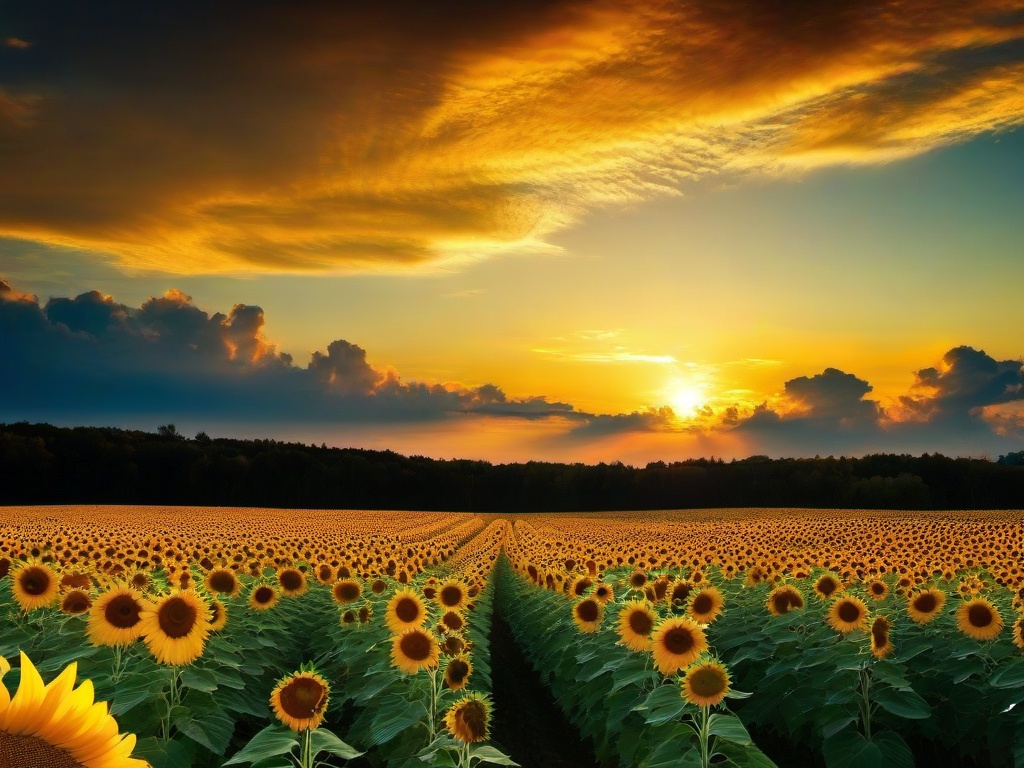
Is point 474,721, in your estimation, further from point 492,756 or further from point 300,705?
point 300,705

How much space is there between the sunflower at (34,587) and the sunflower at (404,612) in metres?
3.62

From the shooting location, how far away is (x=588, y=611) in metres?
11.1

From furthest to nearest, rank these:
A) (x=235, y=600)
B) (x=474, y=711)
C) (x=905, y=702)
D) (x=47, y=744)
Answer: (x=235, y=600)
(x=905, y=702)
(x=474, y=711)
(x=47, y=744)

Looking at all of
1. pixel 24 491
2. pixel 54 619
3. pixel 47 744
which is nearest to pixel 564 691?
pixel 54 619

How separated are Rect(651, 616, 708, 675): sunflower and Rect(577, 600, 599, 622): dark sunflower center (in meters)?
3.24

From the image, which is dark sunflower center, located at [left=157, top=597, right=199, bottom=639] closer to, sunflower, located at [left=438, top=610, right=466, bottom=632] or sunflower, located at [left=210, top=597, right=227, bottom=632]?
sunflower, located at [left=210, top=597, right=227, bottom=632]

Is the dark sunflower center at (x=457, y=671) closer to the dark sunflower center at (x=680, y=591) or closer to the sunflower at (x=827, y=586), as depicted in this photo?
the dark sunflower center at (x=680, y=591)

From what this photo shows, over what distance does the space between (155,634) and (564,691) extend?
7999 mm

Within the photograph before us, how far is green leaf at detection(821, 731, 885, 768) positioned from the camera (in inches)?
329

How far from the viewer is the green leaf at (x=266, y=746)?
17.6ft

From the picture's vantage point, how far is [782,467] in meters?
119

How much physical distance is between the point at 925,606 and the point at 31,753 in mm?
10311

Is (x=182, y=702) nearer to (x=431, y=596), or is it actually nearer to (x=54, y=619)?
(x=54, y=619)

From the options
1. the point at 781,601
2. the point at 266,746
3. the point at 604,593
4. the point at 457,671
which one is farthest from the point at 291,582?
the point at 266,746
